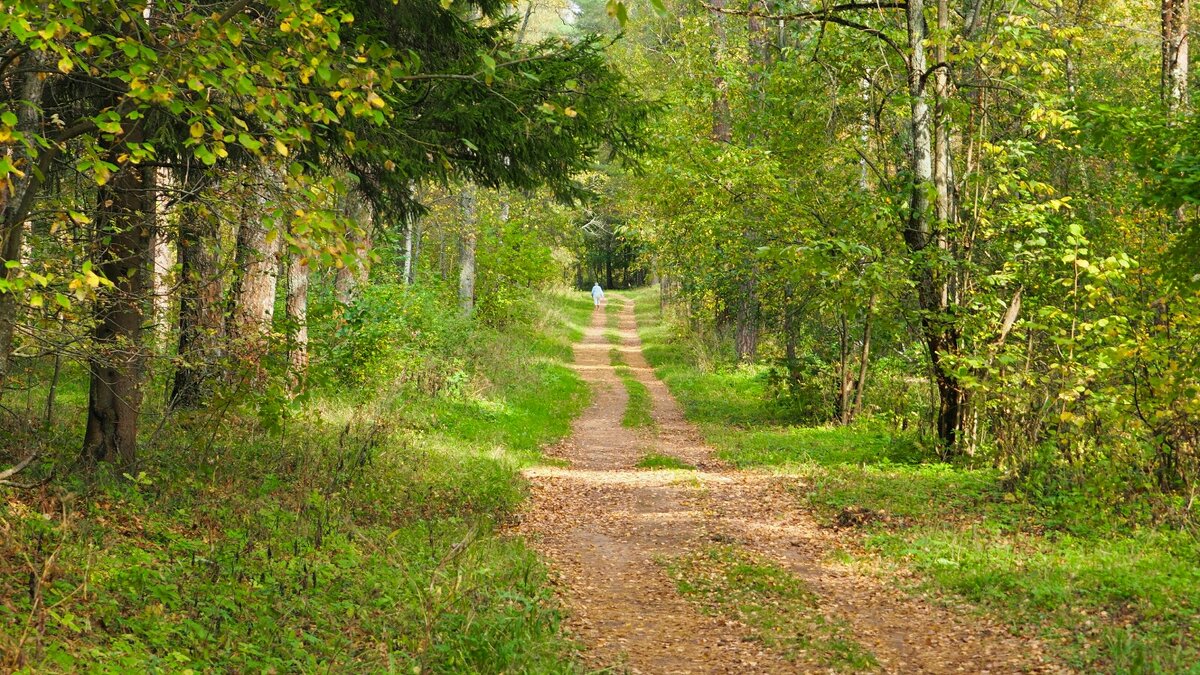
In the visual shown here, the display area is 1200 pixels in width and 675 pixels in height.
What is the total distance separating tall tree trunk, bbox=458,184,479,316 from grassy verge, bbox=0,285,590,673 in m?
12.8

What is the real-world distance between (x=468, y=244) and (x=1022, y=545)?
18427 mm

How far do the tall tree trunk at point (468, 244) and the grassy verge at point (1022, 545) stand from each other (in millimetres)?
11910

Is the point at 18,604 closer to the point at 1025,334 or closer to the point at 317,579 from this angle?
the point at 317,579

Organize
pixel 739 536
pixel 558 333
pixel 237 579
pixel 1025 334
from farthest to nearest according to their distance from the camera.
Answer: pixel 558 333
pixel 1025 334
pixel 739 536
pixel 237 579

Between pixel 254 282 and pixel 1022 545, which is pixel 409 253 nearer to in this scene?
pixel 254 282

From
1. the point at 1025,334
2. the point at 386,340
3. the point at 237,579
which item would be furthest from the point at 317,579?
the point at 1025,334

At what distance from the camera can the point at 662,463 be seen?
13.5 metres

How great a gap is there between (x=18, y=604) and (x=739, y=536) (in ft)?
20.9

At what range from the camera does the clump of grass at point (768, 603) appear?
6211 mm

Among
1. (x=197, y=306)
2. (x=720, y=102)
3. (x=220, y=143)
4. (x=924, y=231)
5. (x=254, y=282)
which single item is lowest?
(x=197, y=306)

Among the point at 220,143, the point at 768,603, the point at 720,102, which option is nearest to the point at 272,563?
the point at 220,143

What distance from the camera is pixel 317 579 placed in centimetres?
652

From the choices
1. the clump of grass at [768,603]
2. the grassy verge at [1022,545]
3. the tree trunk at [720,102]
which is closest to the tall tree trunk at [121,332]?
the clump of grass at [768,603]

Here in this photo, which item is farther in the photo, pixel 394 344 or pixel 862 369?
pixel 862 369
